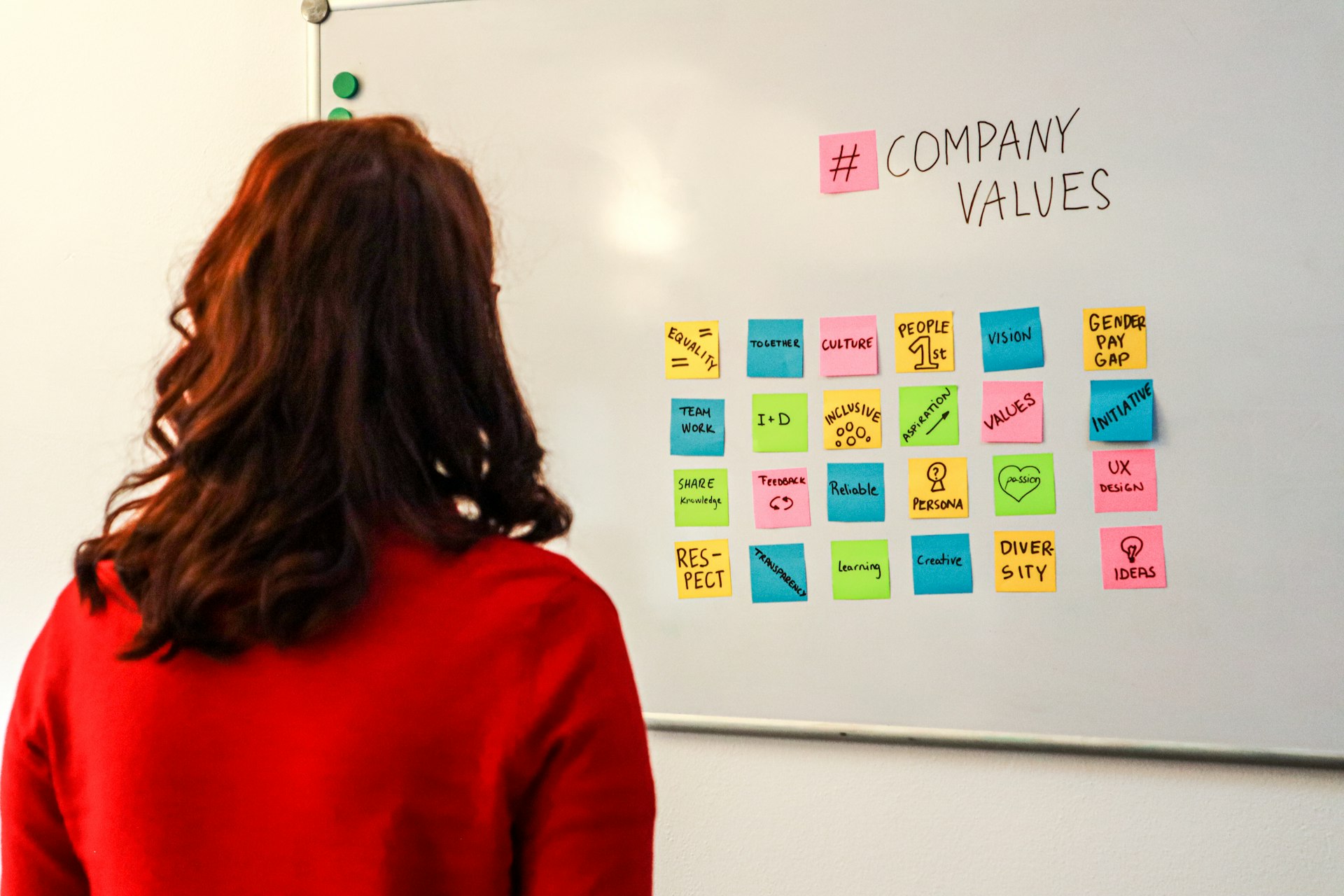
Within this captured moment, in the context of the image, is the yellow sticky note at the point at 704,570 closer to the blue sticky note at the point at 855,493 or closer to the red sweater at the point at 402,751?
the blue sticky note at the point at 855,493

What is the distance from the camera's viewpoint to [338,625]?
60cm

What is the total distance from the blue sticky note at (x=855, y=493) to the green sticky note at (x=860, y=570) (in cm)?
3

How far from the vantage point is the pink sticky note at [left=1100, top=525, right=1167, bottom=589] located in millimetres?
1270

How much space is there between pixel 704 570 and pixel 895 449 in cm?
32

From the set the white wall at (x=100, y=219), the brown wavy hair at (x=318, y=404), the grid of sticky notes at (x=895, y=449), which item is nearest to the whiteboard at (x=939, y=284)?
the grid of sticky notes at (x=895, y=449)

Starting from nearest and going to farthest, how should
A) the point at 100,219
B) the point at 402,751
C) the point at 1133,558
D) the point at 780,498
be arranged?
the point at 402,751, the point at 1133,558, the point at 780,498, the point at 100,219

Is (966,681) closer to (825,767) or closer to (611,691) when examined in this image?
(825,767)

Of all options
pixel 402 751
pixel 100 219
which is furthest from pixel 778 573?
pixel 100 219

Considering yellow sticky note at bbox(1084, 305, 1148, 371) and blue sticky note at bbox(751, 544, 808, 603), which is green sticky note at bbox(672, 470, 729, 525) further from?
yellow sticky note at bbox(1084, 305, 1148, 371)

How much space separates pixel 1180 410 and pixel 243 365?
1.13 metres

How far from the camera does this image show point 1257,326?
125 centimetres

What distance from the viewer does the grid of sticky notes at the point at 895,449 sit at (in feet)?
4.21

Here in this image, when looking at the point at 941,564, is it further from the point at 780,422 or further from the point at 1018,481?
the point at 780,422

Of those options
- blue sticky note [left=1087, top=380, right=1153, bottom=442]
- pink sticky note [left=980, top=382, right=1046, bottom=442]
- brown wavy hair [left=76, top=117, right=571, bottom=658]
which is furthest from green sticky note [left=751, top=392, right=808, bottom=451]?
brown wavy hair [left=76, top=117, right=571, bottom=658]
